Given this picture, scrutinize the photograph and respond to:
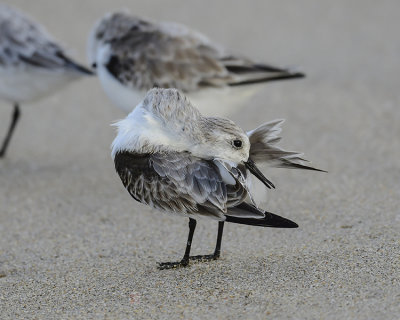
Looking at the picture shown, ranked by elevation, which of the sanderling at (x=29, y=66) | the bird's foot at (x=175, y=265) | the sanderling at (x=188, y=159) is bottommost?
the bird's foot at (x=175, y=265)

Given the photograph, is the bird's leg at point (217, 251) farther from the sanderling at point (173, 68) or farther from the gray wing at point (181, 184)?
the sanderling at point (173, 68)

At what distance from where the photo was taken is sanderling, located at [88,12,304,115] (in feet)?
17.9

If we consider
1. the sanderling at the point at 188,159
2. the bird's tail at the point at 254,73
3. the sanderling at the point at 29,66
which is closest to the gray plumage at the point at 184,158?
the sanderling at the point at 188,159

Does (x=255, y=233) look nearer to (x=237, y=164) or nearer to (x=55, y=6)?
(x=237, y=164)

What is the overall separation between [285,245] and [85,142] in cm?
292

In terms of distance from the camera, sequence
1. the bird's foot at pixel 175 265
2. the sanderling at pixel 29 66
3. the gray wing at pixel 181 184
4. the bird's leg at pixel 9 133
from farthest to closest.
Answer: the bird's leg at pixel 9 133, the sanderling at pixel 29 66, the bird's foot at pixel 175 265, the gray wing at pixel 181 184

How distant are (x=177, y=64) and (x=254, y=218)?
8.24 feet

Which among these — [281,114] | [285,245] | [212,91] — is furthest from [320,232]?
[281,114]

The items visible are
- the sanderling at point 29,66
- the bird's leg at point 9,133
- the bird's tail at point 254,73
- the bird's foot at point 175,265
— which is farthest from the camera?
the bird's leg at point 9,133

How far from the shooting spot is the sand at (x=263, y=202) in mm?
3219

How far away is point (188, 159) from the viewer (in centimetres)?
355

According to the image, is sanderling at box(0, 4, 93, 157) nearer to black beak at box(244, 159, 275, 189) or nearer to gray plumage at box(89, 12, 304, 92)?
gray plumage at box(89, 12, 304, 92)

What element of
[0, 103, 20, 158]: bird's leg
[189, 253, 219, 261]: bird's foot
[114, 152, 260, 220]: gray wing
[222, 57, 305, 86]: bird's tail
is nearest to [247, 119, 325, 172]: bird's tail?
[114, 152, 260, 220]: gray wing

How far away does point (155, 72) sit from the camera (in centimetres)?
557
